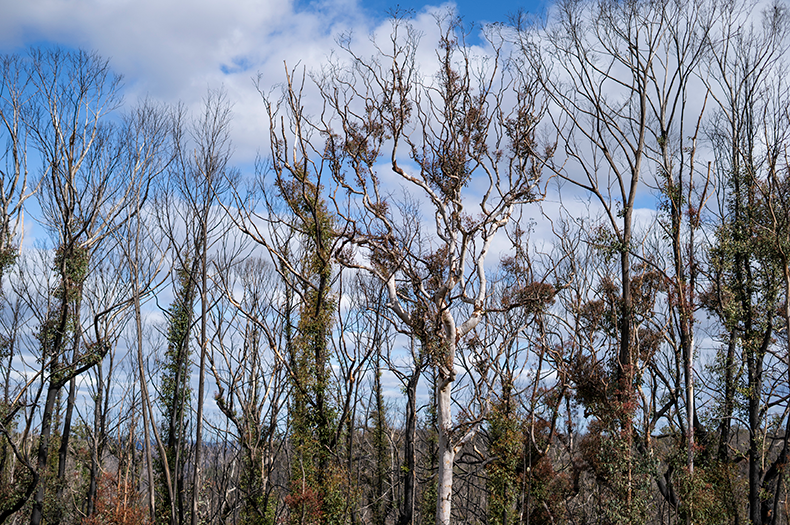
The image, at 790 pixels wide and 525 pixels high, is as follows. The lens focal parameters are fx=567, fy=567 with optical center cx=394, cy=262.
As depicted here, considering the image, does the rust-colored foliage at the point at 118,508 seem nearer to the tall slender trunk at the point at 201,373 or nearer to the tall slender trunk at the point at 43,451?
the tall slender trunk at the point at 43,451

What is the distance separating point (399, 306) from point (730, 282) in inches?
386

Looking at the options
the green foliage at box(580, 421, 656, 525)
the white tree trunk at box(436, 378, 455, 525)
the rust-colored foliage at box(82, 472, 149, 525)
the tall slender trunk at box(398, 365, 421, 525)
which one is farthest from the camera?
the tall slender trunk at box(398, 365, 421, 525)

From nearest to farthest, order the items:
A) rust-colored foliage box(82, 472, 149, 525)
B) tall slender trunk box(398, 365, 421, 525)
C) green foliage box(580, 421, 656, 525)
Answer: green foliage box(580, 421, 656, 525), rust-colored foliage box(82, 472, 149, 525), tall slender trunk box(398, 365, 421, 525)

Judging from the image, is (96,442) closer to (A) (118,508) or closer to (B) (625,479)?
(A) (118,508)

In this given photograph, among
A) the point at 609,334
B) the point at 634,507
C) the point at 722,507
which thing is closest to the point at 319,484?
the point at 634,507

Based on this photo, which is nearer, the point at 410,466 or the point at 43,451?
the point at 43,451

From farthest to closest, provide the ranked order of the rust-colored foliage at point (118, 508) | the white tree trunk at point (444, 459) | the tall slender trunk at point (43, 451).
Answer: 1. the tall slender trunk at point (43, 451)
2. the rust-colored foliage at point (118, 508)
3. the white tree trunk at point (444, 459)

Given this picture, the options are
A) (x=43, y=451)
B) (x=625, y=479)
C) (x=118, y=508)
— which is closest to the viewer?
(x=625, y=479)

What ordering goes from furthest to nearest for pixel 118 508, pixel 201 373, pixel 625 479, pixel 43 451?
pixel 43 451, pixel 118 508, pixel 625 479, pixel 201 373

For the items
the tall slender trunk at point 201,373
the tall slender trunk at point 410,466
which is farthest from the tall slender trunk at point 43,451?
the tall slender trunk at point 410,466

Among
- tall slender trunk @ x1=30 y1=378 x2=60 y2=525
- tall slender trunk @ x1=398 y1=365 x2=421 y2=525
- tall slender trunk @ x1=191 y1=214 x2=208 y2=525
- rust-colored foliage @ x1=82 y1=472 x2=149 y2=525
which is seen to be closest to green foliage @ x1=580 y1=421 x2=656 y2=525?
tall slender trunk @ x1=398 y1=365 x2=421 y2=525

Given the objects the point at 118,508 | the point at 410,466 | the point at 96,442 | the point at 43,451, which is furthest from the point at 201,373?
the point at 96,442

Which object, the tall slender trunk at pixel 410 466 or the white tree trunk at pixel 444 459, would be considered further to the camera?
the tall slender trunk at pixel 410 466

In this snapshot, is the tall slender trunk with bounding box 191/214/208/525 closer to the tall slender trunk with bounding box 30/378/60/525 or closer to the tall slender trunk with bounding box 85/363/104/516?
the tall slender trunk with bounding box 30/378/60/525
